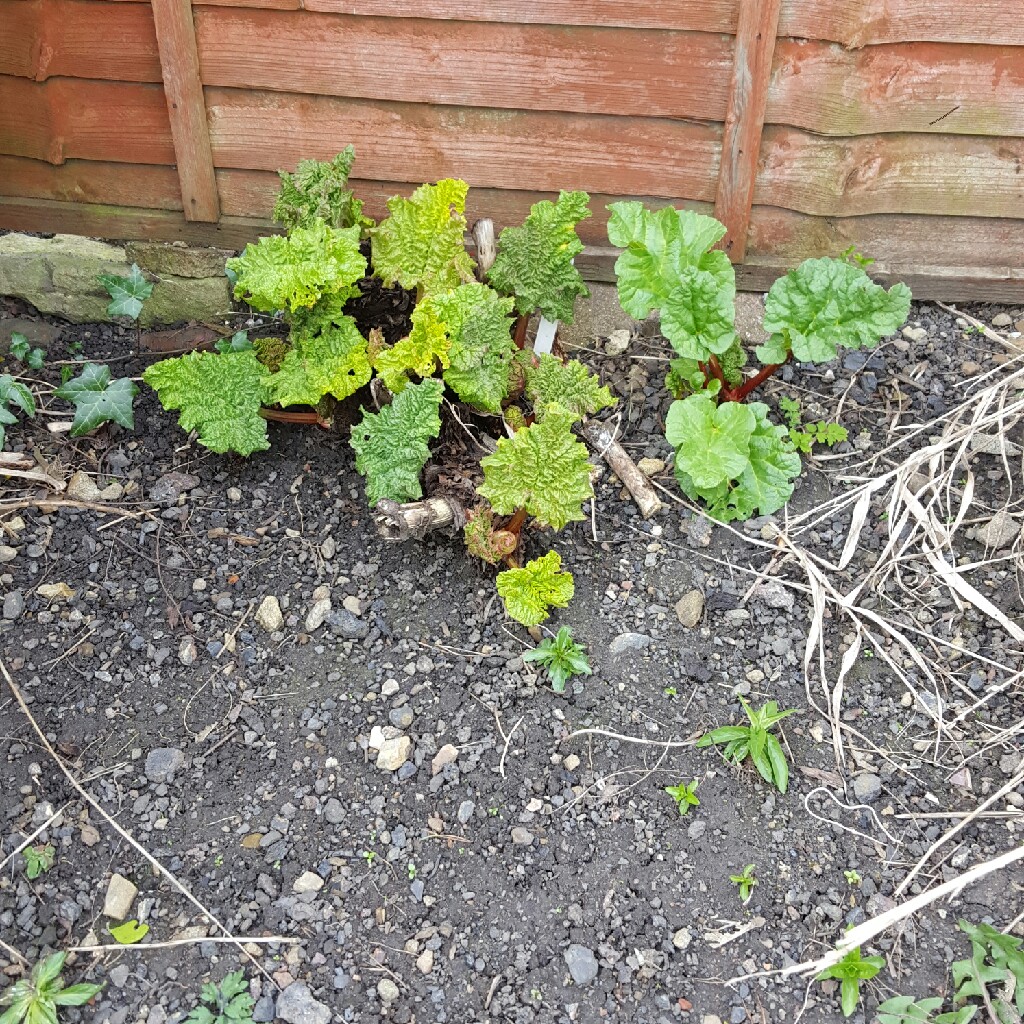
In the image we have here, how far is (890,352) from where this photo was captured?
3.01 meters

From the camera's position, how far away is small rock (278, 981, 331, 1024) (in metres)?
1.80

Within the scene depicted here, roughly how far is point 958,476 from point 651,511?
852mm

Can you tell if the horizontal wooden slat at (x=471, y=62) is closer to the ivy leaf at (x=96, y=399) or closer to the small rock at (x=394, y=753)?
the ivy leaf at (x=96, y=399)

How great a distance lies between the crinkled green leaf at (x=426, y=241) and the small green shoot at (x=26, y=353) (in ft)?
3.67

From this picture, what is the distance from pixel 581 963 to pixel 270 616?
1.06m

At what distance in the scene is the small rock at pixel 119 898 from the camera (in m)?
1.92

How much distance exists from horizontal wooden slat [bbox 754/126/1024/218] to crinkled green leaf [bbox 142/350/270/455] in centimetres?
160

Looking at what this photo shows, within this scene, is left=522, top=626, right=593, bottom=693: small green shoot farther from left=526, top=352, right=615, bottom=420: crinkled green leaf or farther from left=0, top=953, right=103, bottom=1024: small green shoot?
left=0, top=953, right=103, bottom=1024: small green shoot

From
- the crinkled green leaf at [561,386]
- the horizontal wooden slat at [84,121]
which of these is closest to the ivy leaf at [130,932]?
the crinkled green leaf at [561,386]

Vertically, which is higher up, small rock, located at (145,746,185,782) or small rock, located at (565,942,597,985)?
small rock, located at (145,746,185,782)

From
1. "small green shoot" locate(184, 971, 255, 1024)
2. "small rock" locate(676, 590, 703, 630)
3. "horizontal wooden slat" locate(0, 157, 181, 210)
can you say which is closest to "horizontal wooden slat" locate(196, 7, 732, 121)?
"horizontal wooden slat" locate(0, 157, 181, 210)

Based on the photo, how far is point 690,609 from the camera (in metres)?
2.40

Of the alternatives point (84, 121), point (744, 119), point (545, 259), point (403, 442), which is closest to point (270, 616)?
point (403, 442)

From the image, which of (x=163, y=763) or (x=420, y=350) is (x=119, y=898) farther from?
(x=420, y=350)
